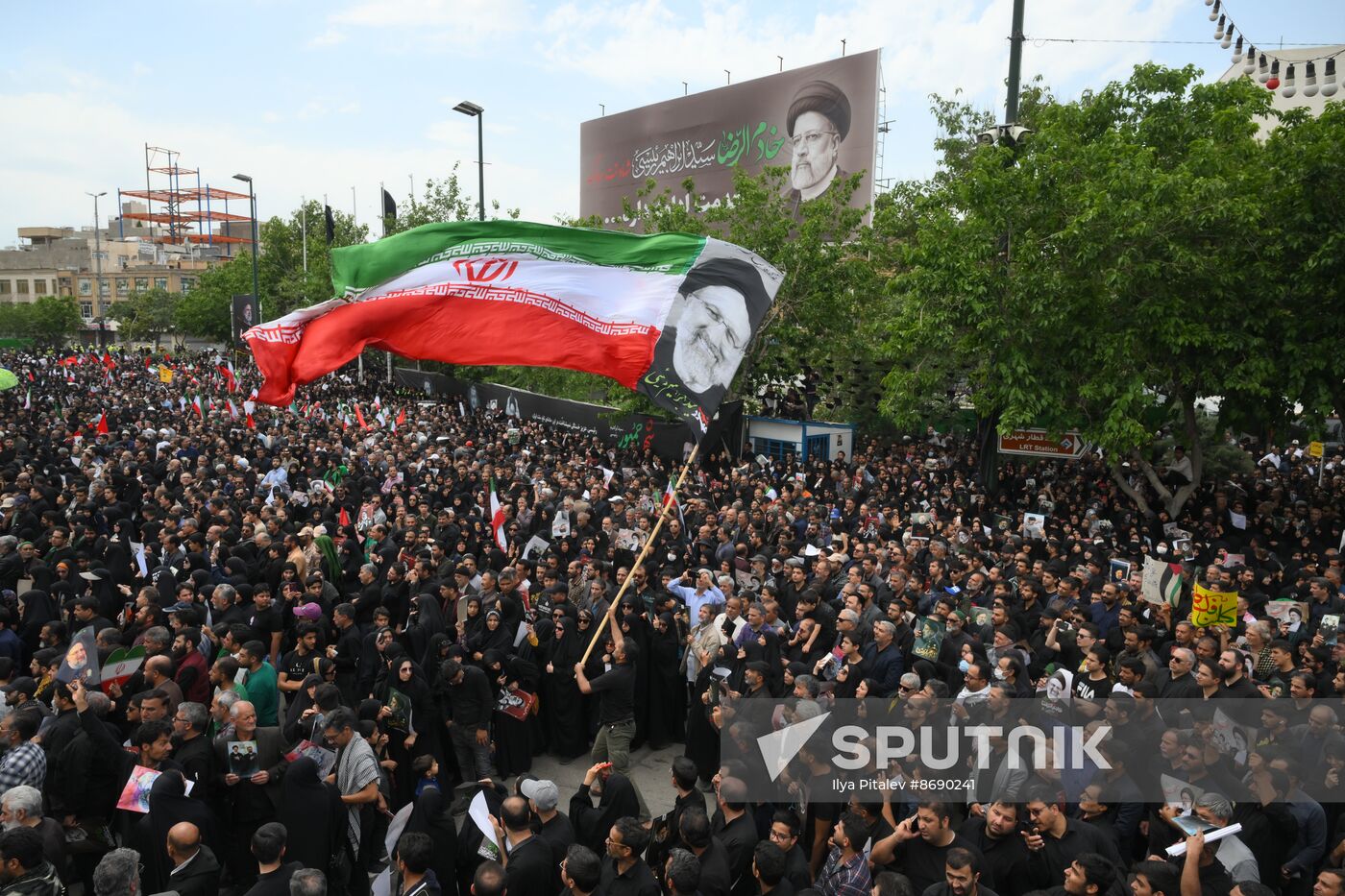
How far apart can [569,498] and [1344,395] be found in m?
12.6

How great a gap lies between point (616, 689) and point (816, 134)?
37.8m

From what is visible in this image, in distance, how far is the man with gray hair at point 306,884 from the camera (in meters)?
4.26

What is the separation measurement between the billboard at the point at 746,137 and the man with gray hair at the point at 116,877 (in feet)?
97.5

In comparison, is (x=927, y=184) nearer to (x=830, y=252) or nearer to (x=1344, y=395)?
(x=830, y=252)

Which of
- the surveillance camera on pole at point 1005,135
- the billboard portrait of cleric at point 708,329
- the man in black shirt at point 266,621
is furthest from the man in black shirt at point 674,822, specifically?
the surveillance camera on pole at point 1005,135

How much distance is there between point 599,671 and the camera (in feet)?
27.5

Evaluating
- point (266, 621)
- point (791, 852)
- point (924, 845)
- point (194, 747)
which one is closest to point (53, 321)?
point (266, 621)

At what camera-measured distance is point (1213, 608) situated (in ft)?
28.9

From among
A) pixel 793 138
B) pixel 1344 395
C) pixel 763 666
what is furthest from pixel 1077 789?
pixel 793 138

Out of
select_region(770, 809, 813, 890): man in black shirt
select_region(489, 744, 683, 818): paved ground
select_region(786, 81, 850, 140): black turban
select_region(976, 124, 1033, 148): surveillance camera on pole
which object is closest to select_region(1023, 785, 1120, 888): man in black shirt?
select_region(770, 809, 813, 890): man in black shirt

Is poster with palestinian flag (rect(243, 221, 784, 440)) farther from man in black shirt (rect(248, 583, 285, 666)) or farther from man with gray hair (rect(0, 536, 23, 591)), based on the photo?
man with gray hair (rect(0, 536, 23, 591))

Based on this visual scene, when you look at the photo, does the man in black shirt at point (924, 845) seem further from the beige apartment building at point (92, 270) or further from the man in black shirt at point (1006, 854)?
the beige apartment building at point (92, 270)

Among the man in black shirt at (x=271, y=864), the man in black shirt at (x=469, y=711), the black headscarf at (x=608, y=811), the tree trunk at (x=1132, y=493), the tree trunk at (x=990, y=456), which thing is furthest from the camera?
the tree trunk at (x=990, y=456)

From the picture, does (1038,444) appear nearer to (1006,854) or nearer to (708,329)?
(708,329)
